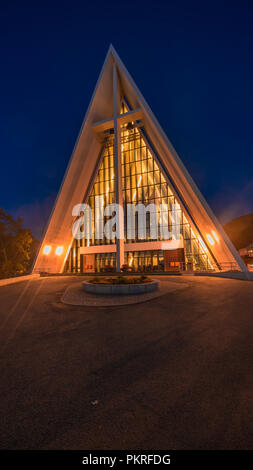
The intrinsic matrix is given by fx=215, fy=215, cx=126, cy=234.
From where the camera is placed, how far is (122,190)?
1136 inches

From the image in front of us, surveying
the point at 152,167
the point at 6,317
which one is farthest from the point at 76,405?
the point at 152,167

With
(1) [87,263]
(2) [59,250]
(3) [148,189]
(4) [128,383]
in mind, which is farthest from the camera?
(1) [87,263]

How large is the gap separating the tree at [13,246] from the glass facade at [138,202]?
779 cm

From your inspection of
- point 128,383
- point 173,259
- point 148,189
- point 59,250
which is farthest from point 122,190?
point 128,383

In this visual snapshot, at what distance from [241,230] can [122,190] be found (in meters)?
109

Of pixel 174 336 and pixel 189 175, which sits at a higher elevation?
pixel 189 175

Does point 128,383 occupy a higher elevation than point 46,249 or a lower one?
lower

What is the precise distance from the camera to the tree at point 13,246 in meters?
26.5

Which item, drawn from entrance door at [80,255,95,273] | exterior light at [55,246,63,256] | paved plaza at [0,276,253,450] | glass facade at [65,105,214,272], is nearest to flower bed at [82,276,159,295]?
paved plaza at [0,276,253,450]

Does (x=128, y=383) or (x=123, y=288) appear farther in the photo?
(x=123, y=288)

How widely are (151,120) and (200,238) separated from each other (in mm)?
15841

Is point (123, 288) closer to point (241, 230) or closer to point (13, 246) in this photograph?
point (13, 246)

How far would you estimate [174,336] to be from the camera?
194 inches
